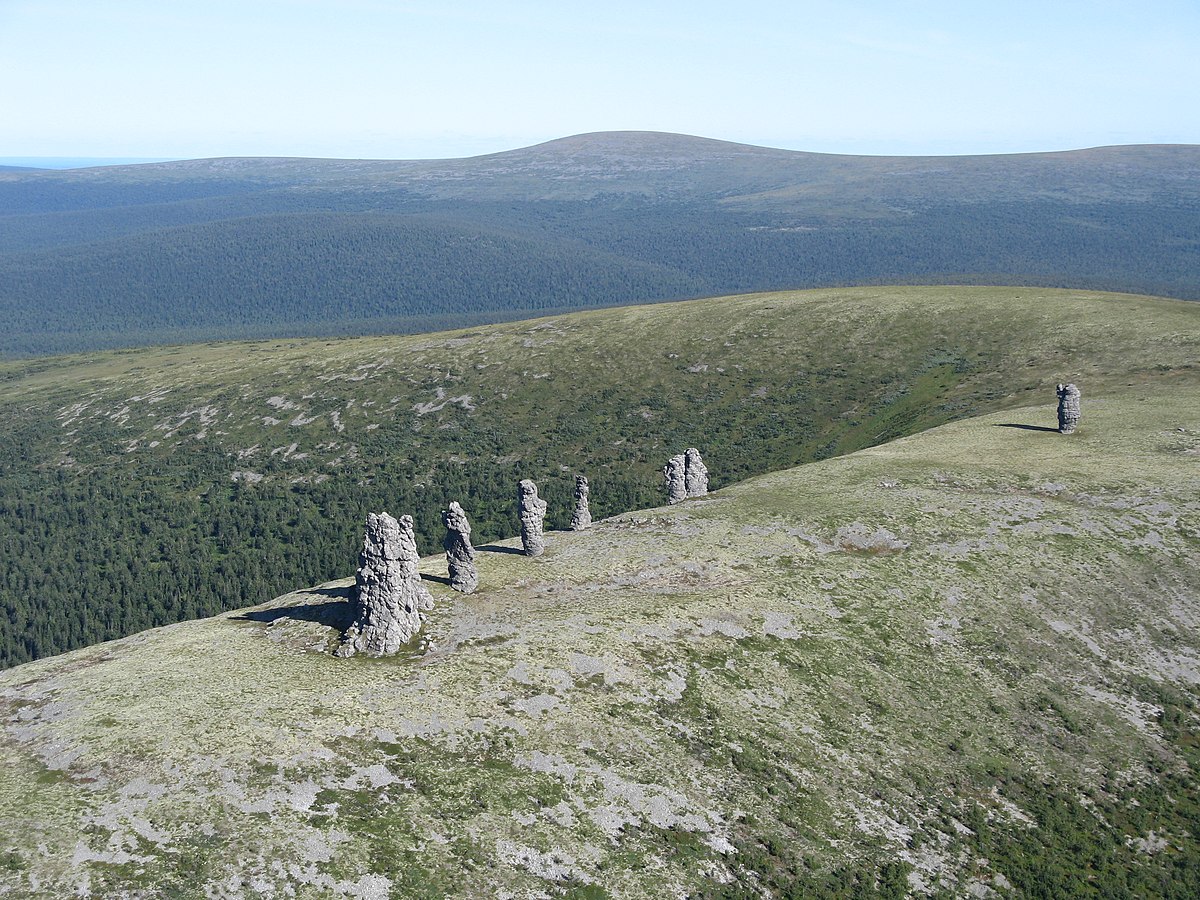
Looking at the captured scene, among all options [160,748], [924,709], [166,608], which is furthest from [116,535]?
[924,709]

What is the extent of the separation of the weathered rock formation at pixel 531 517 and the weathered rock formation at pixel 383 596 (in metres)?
13.1

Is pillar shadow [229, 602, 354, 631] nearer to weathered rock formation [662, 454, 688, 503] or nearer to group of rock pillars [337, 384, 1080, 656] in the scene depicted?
group of rock pillars [337, 384, 1080, 656]

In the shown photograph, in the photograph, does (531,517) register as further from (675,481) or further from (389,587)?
(675,481)

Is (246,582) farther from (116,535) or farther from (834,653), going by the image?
(834,653)

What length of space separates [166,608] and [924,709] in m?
140

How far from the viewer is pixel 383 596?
5303 cm

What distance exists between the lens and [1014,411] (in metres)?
114

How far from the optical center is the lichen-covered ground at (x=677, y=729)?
124 ft

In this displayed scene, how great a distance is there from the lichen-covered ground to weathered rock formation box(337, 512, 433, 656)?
2.15 m

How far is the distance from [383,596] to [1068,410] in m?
78.3

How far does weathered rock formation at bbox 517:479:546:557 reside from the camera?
66688 millimetres

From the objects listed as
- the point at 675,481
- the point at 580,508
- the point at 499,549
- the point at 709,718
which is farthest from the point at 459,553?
the point at 675,481

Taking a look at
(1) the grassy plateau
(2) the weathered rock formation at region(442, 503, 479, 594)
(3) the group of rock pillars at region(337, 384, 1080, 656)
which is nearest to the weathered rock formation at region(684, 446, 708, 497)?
(1) the grassy plateau

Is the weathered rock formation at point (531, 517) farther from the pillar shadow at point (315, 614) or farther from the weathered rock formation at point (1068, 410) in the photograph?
the weathered rock formation at point (1068, 410)
